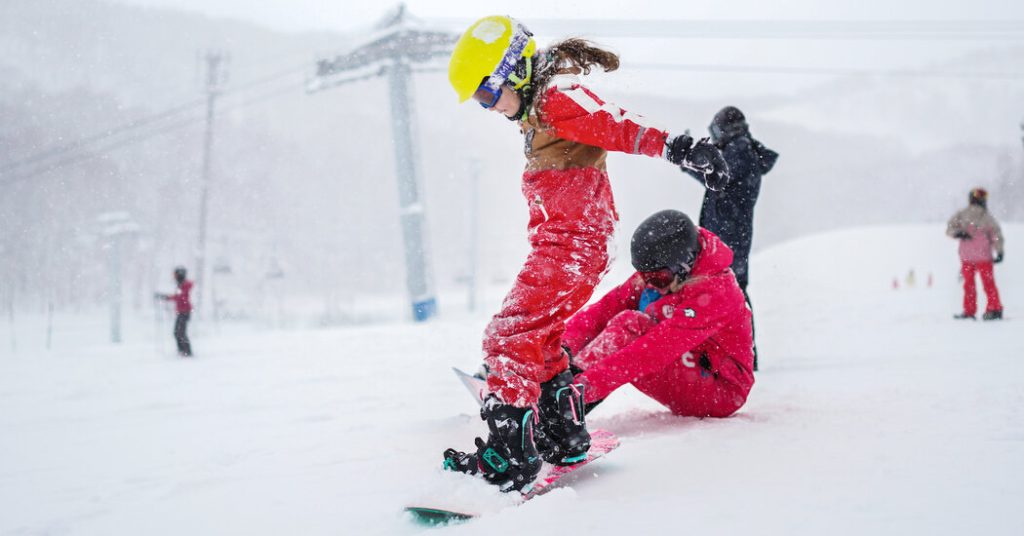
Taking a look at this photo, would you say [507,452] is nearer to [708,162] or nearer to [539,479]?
[539,479]

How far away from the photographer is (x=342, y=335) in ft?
30.0

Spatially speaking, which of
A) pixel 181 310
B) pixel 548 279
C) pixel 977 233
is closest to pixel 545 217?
pixel 548 279

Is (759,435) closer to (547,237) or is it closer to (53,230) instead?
(547,237)

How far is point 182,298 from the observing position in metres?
8.28

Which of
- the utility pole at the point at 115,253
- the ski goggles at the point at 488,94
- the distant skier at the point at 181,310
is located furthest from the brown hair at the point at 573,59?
the utility pole at the point at 115,253

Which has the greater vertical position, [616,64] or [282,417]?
[616,64]

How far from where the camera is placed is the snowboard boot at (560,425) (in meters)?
1.93

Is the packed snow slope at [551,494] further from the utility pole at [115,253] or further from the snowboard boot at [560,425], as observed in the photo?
the utility pole at [115,253]

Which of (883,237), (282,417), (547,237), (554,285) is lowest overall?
(282,417)

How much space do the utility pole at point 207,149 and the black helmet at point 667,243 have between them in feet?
71.0

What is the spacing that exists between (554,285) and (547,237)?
16cm

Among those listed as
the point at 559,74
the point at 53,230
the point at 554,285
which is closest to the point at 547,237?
the point at 554,285

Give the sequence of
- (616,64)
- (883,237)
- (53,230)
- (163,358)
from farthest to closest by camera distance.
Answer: (53,230) → (883,237) → (163,358) → (616,64)

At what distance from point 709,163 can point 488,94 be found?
706 millimetres
